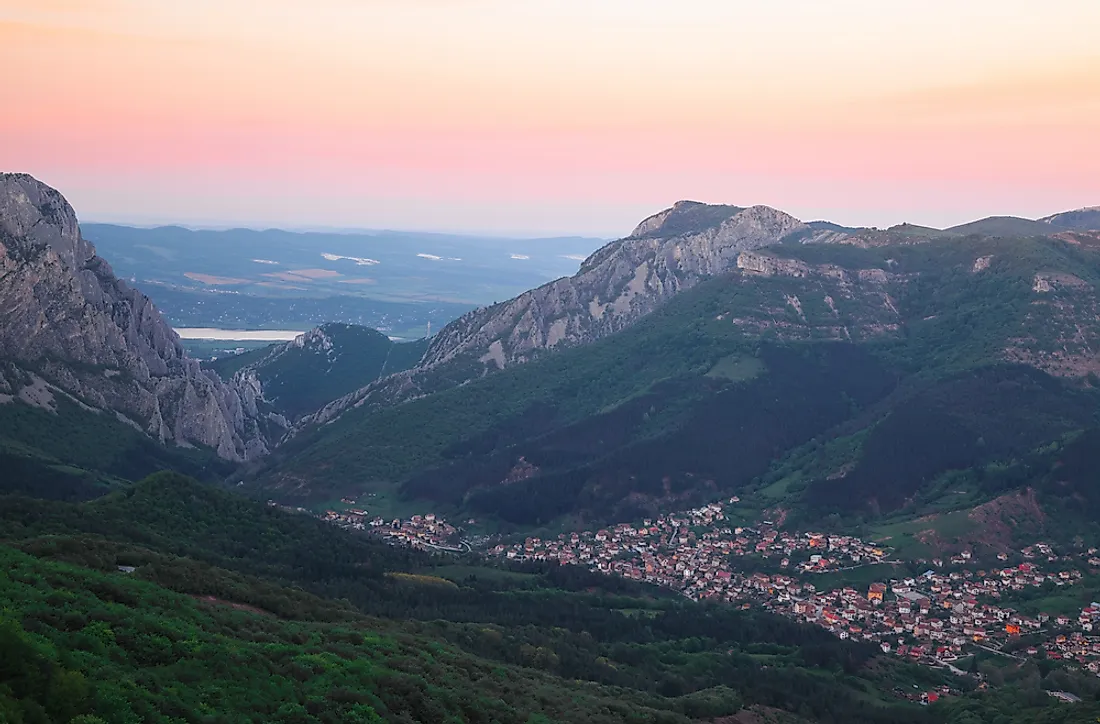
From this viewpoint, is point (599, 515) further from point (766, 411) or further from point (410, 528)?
point (766, 411)

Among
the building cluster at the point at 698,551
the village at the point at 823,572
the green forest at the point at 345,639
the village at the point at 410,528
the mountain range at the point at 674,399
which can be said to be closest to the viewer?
the green forest at the point at 345,639

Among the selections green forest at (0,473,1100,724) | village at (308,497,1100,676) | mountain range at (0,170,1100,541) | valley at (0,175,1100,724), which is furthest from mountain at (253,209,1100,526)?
green forest at (0,473,1100,724)

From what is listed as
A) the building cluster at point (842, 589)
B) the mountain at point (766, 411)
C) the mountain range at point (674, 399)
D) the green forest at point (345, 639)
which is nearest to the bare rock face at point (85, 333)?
the mountain range at point (674, 399)

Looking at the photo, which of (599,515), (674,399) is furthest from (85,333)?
(674,399)

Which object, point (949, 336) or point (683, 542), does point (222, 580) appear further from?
point (949, 336)

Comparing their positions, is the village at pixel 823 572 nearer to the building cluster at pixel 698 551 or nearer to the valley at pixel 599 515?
the building cluster at pixel 698 551

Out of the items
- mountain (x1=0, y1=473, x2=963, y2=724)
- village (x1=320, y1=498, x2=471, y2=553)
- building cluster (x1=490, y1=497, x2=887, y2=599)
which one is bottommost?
village (x1=320, y1=498, x2=471, y2=553)

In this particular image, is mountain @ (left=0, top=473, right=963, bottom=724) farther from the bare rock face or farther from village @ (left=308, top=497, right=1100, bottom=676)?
the bare rock face

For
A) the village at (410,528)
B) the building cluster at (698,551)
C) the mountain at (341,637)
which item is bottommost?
the village at (410,528)
